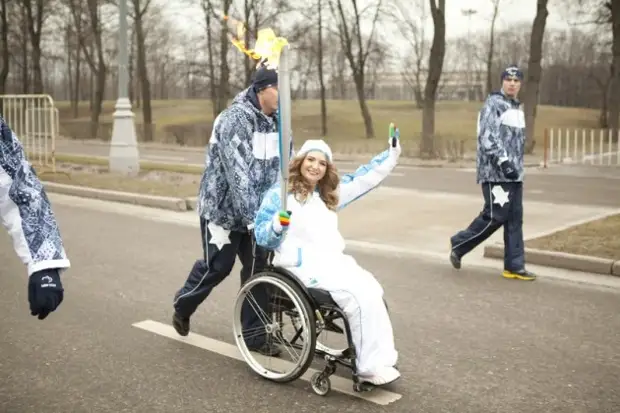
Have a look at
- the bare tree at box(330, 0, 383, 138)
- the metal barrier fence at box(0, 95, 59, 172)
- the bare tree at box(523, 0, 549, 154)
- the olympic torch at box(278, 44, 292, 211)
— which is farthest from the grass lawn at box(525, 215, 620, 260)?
the bare tree at box(330, 0, 383, 138)

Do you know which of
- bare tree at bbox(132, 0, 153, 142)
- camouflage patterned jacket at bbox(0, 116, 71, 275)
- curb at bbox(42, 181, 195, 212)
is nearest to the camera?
camouflage patterned jacket at bbox(0, 116, 71, 275)

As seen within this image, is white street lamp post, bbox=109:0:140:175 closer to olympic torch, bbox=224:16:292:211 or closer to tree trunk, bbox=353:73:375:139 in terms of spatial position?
olympic torch, bbox=224:16:292:211

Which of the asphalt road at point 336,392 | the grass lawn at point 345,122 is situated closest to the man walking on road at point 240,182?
the asphalt road at point 336,392

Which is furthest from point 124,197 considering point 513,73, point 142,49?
Answer: point 142,49

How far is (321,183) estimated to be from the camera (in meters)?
4.62

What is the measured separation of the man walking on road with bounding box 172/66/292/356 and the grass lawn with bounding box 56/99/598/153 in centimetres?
2452

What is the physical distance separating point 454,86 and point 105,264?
93.2m

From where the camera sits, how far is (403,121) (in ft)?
200

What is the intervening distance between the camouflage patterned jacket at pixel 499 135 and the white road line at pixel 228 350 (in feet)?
10.7

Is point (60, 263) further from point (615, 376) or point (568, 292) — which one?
point (568, 292)

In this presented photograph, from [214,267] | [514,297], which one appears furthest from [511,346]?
[214,267]

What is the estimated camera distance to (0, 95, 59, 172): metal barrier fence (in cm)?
1647

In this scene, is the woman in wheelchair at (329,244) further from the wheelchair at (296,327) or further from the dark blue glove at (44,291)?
the dark blue glove at (44,291)

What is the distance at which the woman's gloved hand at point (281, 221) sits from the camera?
161 inches
